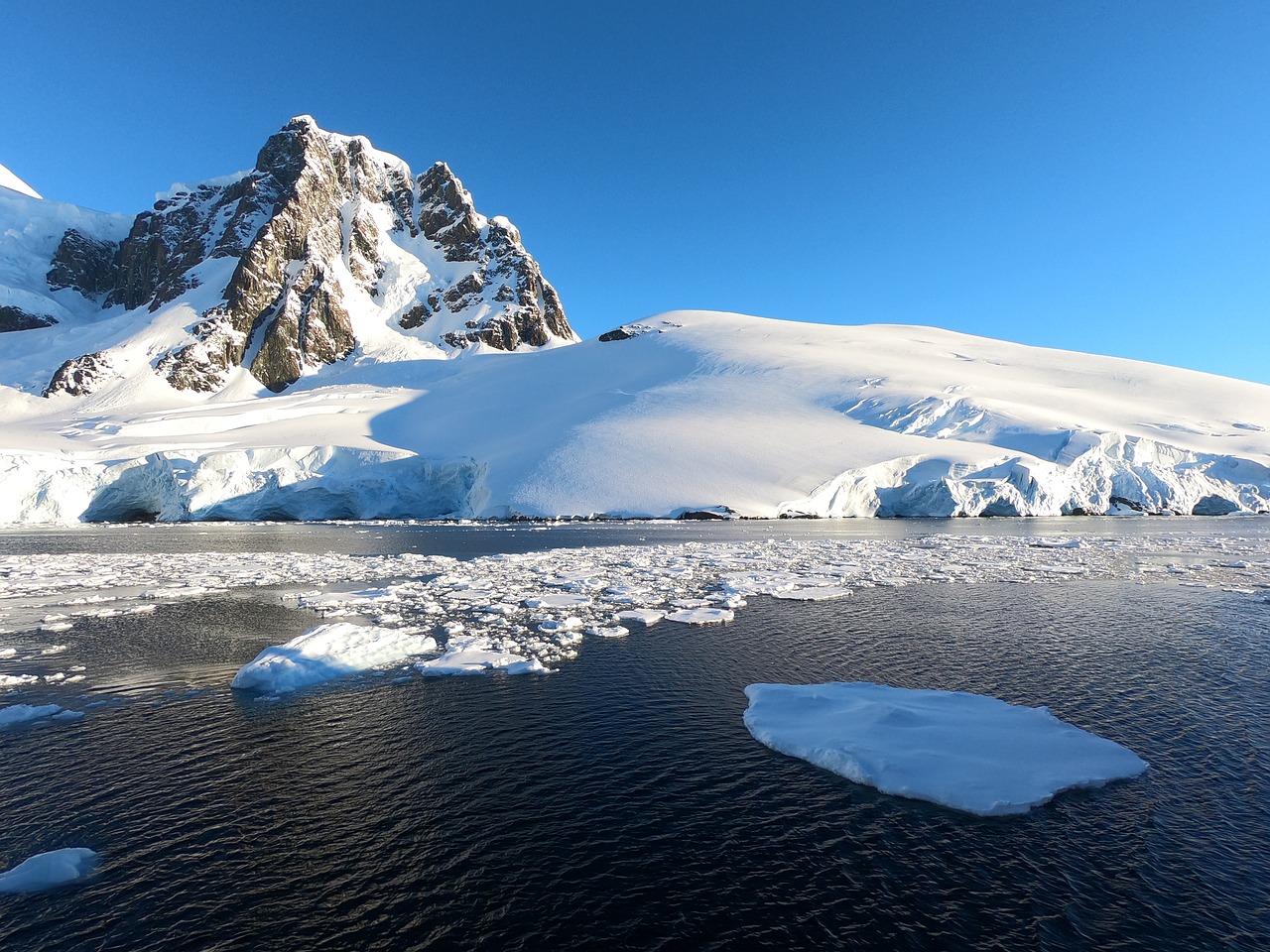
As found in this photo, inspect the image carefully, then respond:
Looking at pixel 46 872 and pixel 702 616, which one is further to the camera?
pixel 702 616

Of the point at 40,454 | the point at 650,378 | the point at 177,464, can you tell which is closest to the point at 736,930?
the point at 177,464

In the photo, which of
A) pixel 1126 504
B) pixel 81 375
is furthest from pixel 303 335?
pixel 1126 504

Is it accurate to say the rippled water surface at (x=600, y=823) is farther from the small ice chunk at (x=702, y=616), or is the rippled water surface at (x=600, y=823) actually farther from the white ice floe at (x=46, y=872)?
the small ice chunk at (x=702, y=616)

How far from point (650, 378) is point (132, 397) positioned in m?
93.4

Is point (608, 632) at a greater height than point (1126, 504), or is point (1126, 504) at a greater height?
point (1126, 504)

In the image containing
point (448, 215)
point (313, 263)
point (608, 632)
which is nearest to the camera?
point (608, 632)

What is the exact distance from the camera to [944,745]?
918 centimetres

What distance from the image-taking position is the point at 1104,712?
10812 millimetres

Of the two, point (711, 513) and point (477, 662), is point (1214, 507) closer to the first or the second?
point (711, 513)

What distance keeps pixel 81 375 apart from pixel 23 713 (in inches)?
5319

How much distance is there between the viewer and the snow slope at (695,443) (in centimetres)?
6169

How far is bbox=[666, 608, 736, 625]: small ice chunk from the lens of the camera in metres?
17.9

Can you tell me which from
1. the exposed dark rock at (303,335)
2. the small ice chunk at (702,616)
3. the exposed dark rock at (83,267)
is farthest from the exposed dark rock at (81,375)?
the small ice chunk at (702,616)

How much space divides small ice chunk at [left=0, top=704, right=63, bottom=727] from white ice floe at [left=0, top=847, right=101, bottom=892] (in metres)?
5.56
